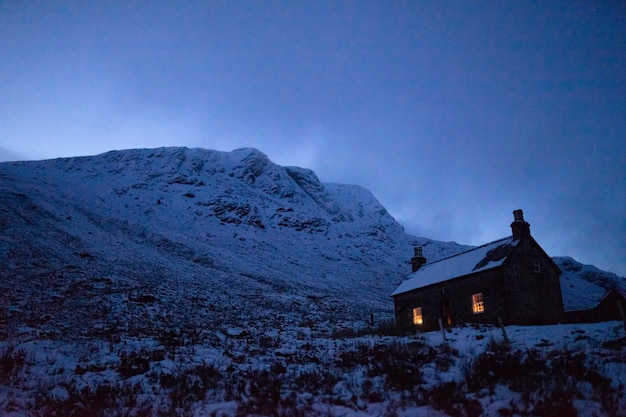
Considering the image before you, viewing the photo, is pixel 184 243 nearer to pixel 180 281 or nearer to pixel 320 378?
pixel 180 281

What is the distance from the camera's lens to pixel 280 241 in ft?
239

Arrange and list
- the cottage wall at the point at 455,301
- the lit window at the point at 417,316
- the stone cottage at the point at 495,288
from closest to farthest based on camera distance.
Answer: the stone cottage at the point at 495,288
the cottage wall at the point at 455,301
the lit window at the point at 417,316

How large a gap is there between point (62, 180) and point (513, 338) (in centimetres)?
7711

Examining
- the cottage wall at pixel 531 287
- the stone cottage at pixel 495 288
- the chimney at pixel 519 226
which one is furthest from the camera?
the chimney at pixel 519 226

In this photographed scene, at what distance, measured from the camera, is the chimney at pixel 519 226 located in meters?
26.5

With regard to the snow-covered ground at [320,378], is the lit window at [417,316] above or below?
below

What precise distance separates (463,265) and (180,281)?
2403 centimetres

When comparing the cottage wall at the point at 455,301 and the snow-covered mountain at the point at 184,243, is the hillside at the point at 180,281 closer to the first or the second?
the snow-covered mountain at the point at 184,243

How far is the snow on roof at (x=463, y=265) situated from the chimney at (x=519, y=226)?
590 mm

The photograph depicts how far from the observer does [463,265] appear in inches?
1115

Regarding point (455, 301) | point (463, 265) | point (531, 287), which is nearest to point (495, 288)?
point (531, 287)

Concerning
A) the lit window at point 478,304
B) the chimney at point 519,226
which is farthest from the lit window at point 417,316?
the chimney at point 519,226

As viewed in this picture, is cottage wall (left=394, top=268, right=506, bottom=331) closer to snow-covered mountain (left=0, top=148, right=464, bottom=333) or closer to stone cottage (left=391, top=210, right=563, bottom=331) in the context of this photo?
stone cottage (left=391, top=210, right=563, bottom=331)

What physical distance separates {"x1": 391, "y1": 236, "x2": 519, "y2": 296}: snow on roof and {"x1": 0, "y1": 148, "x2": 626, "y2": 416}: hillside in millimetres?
4906
